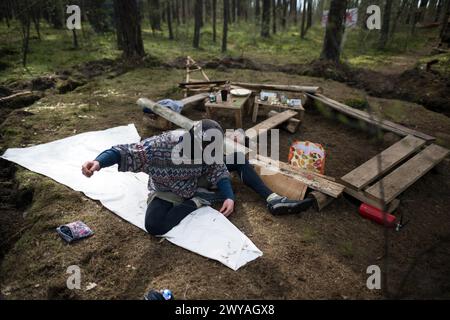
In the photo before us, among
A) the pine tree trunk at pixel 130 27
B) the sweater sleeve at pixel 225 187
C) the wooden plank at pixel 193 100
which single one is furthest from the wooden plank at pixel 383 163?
the pine tree trunk at pixel 130 27

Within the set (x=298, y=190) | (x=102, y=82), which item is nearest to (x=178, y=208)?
(x=298, y=190)

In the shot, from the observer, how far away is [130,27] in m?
8.92

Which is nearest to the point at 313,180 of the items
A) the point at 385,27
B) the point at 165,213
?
the point at 165,213

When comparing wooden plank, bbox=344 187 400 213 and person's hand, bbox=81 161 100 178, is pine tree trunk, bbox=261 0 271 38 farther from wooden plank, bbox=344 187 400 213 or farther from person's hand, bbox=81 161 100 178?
person's hand, bbox=81 161 100 178

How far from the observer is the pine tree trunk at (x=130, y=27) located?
28.6ft

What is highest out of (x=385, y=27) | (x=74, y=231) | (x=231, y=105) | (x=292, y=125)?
(x=385, y=27)

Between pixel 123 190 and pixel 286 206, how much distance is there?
1.89m

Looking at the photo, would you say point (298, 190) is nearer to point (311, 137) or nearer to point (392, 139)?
point (311, 137)

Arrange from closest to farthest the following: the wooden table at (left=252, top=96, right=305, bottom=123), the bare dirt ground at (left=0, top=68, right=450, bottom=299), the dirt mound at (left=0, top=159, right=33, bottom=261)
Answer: the bare dirt ground at (left=0, top=68, right=450, bottom=299)
the dirt mound at (left=0, top=159, right=33, bottom=261)
the wooden table at (left=252, top=96, right=305, bottom=123)

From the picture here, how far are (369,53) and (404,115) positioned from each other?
8.04 meters

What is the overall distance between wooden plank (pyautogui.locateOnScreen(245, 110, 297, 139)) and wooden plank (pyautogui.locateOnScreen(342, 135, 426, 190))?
1.59 meters

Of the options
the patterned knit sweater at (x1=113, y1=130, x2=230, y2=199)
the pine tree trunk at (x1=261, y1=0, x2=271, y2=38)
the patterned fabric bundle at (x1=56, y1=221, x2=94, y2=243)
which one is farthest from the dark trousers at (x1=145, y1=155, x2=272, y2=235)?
the pine tree trunk at (x1=261, y1=0, x2=271, y2=38)

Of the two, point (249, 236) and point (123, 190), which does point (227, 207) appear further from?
point (123, 190)

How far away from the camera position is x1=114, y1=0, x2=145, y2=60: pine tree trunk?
8.71 m
